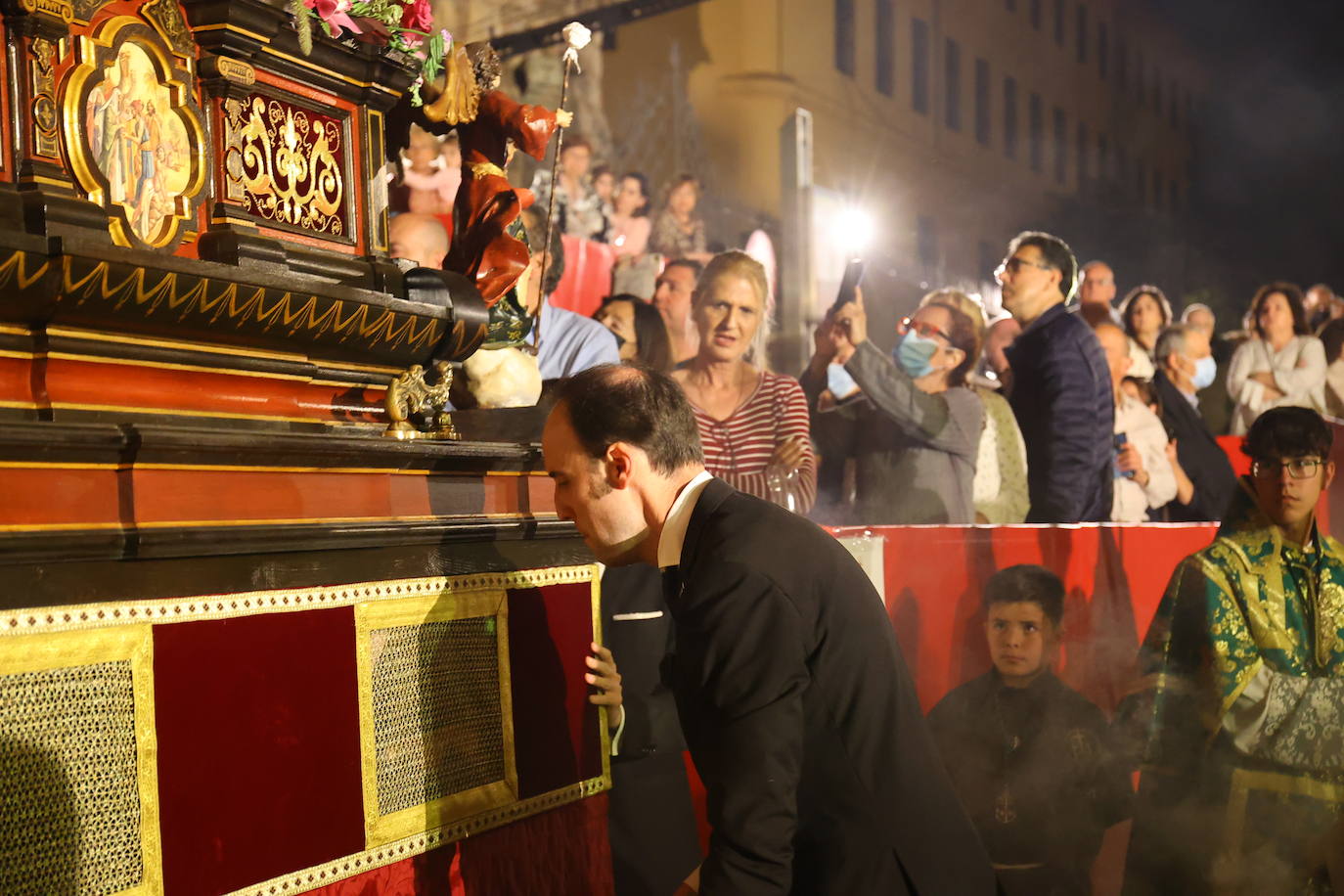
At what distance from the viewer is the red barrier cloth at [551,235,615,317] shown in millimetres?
6793

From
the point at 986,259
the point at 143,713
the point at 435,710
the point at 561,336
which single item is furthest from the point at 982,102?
the point at 143,713

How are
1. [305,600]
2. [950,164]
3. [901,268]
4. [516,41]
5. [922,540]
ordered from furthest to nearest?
[950,164] < [901,268] < [516,41] < [922,540] < [305,600]

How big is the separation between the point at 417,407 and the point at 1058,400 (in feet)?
16.7

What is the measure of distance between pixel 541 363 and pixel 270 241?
3947mm

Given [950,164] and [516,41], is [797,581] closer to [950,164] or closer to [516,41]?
[516,41]

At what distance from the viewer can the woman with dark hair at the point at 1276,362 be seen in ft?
25.4

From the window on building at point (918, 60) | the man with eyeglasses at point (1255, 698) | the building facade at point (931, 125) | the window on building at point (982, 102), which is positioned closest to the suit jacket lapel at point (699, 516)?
the man with eyeglasses at point (1255, 698)

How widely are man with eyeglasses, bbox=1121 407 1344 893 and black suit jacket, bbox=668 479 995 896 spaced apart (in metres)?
2.84

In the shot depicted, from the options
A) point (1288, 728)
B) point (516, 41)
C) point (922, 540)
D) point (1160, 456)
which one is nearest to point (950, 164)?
point (1160, 456)

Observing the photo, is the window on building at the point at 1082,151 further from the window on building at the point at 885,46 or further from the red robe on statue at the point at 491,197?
the red robe on statue at the point at 491,197

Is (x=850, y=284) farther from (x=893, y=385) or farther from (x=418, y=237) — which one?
(x=418, y=237)

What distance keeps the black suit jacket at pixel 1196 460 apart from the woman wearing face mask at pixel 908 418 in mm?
1322

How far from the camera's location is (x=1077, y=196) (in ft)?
30.3

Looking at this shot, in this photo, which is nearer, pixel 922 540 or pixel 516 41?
pixel 922 540
